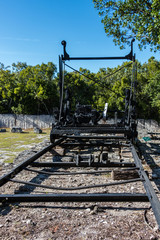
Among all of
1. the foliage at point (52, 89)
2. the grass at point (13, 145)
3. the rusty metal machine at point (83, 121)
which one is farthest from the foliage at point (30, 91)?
the rusty metal machine at point (83, 121)

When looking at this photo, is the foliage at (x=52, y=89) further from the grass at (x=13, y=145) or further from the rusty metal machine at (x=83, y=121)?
the rusty metal machine at (x=83, y=121)

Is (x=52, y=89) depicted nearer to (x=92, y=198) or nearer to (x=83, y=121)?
(x=83, y=121)

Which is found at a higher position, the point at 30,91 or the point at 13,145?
the point at 30,91

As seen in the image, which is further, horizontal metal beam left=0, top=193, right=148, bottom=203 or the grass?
the grass

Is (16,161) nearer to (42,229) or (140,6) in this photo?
(42,229)

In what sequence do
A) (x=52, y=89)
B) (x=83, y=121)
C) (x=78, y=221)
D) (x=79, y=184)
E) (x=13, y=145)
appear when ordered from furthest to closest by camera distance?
1. (x=52, y=89)
2. (x=13, y=145)
3. (x=83, y=121)
4. (x=79, y=184)
5. (x=78, y=221)

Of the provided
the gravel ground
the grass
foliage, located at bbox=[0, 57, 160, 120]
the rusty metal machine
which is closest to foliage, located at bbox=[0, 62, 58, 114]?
foliage, located at bbox=[0, 57, 160, 120]

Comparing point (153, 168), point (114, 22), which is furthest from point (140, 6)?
point (153, 168)

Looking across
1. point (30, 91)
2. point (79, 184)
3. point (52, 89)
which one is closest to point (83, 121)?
point (79, 184)

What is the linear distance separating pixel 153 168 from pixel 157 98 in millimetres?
16446

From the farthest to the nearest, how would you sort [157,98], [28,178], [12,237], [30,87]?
1. [30,87]
2. [157,98]
3. [28,178]
4. [12,237]

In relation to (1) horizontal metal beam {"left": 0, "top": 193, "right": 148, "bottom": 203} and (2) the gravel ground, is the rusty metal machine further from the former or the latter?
(1) horizontal metal beam {"left": 0, "top": 193, "right": 148, "bottom": 203}

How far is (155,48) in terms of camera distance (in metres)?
10.8

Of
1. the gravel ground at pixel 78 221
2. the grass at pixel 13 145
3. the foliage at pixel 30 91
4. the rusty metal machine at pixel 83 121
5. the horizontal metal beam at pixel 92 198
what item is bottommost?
the grass at pixel 13 145
